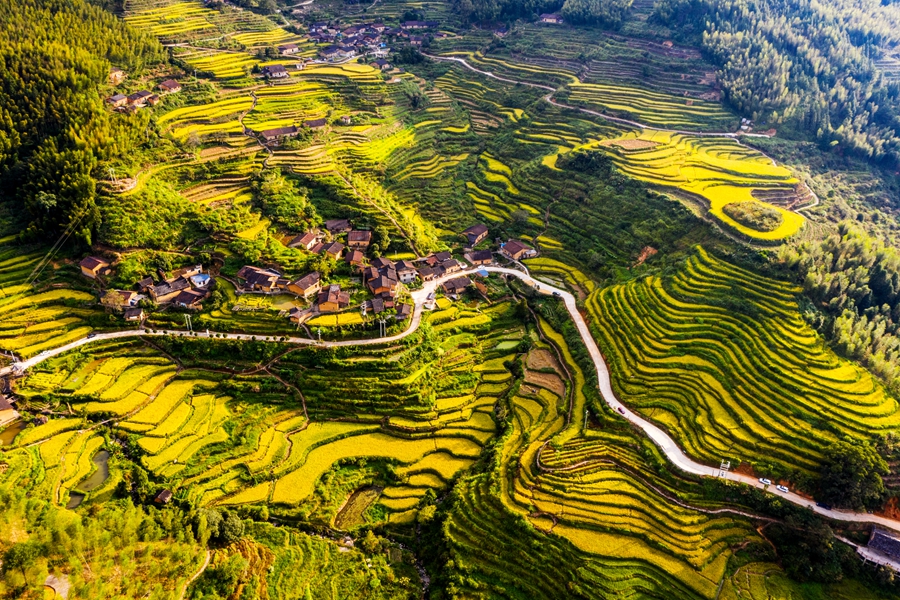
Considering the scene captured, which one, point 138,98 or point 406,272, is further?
point 138,98

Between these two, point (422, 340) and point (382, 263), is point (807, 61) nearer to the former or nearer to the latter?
point (382, 263)

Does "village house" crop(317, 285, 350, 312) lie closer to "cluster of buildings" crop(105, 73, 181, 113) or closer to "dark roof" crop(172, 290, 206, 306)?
"dark roof" crop(172, 290, 206, 306)

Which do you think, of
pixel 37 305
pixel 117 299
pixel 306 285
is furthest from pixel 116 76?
pixel 306 285

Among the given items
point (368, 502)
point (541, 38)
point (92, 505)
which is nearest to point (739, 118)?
point (541, 38)

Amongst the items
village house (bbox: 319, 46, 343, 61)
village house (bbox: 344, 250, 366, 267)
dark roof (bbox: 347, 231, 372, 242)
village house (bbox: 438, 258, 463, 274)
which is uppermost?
village house (bbox: 319, 46, 343, 61)

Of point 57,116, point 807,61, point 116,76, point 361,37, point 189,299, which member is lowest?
point 189,299

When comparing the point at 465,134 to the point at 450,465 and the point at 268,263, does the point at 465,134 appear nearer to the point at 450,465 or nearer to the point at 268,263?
the point at 268,263

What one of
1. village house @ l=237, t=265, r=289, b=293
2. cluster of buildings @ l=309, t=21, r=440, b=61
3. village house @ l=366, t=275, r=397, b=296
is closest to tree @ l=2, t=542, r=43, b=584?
village house @ l=237, t=265, r=289, b=293
